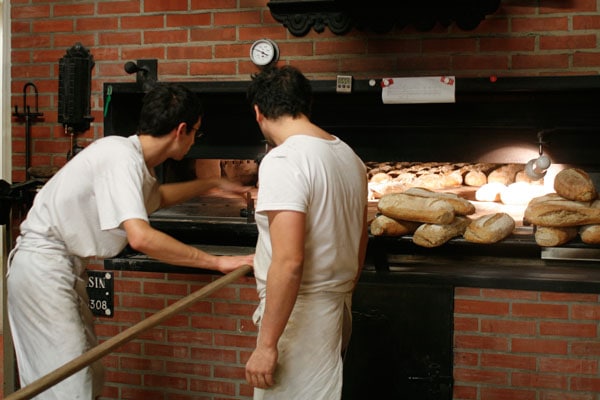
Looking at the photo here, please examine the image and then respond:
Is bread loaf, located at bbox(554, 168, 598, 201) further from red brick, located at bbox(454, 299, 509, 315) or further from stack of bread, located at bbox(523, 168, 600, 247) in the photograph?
red brick, located at bbox(454, 299, 509, 315)

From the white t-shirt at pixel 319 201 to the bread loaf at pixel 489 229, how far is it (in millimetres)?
490

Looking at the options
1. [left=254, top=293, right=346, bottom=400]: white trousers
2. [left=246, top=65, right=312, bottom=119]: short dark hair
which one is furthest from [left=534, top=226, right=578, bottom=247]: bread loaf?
[left=246, top=65, right=312, bottom=119]: short dark hair

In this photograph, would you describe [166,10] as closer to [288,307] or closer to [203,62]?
[203,62]

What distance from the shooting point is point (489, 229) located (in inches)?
81.1

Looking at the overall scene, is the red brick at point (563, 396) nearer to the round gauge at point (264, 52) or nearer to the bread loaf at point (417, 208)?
the bread loaf at point (417, 208)

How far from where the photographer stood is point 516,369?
2.50 m

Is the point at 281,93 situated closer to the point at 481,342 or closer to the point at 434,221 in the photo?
the point at 434,221

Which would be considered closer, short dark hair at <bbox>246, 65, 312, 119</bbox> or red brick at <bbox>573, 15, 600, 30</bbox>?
short dark hair at <bbox>246, 65, 312, 119</bbox>

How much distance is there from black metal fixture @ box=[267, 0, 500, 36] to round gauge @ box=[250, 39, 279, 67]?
4.1 inches

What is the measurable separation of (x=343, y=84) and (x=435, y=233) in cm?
72

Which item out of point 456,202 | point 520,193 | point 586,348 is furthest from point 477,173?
point 586,348

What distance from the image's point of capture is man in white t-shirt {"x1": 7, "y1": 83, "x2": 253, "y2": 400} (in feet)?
6.40

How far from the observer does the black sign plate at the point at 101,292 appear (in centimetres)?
286

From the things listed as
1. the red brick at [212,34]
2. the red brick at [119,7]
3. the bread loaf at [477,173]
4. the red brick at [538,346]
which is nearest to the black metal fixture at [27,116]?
the red brick at [119,7]
